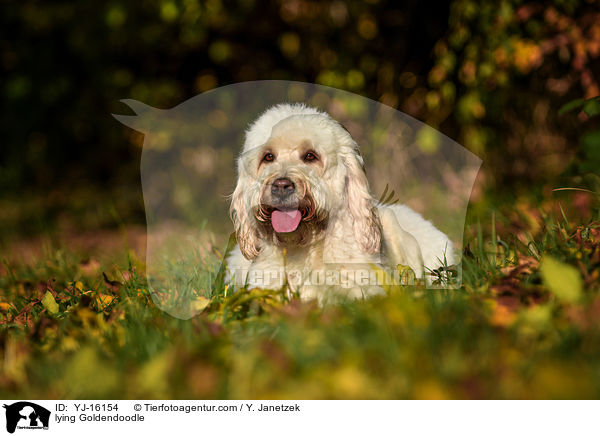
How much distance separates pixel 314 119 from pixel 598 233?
1587 mm

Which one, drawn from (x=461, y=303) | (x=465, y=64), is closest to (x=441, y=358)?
(x=461, y=303)

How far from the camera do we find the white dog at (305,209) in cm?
265

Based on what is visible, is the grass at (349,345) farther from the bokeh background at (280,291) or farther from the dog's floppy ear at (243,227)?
the dog's floppy ear at (243,227)

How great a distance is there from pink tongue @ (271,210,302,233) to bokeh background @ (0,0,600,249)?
1.66 meters

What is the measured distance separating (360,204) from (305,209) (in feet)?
1.17

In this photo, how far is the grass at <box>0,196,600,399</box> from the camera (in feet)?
5.05

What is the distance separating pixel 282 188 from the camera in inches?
102

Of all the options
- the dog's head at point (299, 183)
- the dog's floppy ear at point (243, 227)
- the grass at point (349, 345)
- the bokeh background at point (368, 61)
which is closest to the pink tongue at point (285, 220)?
the dog's head at point (299, 183)

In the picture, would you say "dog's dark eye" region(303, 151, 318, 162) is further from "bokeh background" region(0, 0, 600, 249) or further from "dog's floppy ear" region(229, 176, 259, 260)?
"bokeh background" region(0, 0, 600, 249)

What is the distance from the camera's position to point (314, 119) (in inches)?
108

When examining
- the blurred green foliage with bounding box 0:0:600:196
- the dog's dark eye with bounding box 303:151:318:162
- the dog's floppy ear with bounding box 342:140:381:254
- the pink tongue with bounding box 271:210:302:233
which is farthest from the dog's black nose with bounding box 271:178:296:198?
the blurred green foliage with bounding box 0:0:600:196
